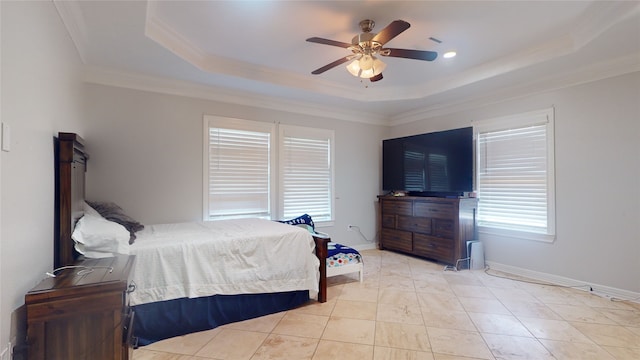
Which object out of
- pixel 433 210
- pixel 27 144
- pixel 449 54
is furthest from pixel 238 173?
pixel 449 54

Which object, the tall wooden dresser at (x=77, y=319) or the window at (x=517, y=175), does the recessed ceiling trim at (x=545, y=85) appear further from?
the tall wooden dresser at (x=77, y=319)

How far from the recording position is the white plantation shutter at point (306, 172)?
462cm

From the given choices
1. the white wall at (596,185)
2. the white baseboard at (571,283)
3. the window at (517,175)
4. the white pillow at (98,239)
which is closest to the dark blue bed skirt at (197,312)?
the white pillow at (98,239)

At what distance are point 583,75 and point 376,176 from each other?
3.17 metres

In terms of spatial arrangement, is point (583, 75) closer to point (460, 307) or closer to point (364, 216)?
point (460, 307)

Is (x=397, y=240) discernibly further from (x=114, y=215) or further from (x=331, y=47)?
(x=114, y=215)

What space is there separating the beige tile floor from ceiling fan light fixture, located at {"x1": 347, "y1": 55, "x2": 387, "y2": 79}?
89.4 inches

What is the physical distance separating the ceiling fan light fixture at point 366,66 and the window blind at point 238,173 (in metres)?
2.00

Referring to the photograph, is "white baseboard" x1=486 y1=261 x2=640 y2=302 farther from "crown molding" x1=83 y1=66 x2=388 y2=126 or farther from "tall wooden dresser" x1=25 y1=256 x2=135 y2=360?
"tall wooden dresser" x1=25 y1=256 x2=135 y2=360

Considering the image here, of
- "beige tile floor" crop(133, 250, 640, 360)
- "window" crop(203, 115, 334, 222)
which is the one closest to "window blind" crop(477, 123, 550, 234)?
"beige tile floor" crop(133, 250, 640, 360)

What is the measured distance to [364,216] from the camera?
548cm

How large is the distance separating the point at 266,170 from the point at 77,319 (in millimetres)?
3133

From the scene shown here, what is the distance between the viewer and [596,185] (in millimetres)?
3301

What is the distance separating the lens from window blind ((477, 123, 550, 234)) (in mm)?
3750
